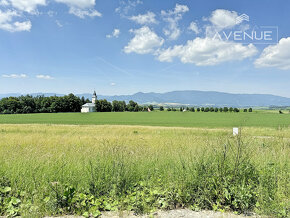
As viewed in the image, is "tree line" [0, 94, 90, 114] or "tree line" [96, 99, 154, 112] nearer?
"tree line" [0, 94, 90, 114]

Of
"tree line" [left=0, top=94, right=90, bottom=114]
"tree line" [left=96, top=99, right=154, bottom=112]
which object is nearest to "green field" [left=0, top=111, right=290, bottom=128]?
"tree line" [left=0, top=94, right=90, bottom=114]

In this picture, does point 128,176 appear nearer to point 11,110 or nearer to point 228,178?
point 228,178

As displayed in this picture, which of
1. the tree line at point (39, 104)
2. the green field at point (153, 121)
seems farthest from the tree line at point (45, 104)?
the green field at point (153, 121)

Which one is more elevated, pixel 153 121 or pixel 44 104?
pixel 44 104

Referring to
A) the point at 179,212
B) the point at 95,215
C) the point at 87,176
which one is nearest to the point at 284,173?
the point at 179,212

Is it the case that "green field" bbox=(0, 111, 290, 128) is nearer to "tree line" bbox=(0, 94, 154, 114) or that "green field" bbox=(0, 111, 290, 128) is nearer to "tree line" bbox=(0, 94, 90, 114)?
"tree line" bbox=(0, 94, 90, 114)

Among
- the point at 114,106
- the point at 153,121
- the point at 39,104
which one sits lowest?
the point at 153,121

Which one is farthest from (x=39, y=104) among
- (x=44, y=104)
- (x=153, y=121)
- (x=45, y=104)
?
(x=153, y=121)

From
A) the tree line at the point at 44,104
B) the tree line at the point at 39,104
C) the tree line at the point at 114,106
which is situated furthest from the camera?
the tree line at the point at 114,106

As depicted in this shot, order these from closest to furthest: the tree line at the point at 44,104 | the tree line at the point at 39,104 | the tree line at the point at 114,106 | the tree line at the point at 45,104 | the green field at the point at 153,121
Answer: the green field at the point at 153,121 → the tree line at the point at 39,104 → the tree line at the point at 44,104 → the tree line at the point at 45,104 → the tree line at the point at 114,106

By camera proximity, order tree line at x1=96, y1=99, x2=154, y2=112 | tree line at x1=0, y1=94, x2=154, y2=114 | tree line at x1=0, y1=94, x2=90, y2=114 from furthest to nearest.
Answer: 1. tree line at x1=96, y1=99, x2=154, y2=112
2. tree line at x1=0, y1=94, x2=154, y2=114
3. tree line at x1=0, y1=94, x2=90, y2=114

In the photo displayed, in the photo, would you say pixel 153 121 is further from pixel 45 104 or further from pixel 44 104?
pixel 44 104

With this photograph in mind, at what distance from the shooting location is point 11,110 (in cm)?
9825

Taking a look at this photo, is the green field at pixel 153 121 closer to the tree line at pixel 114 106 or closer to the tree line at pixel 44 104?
the tree line at pixel 44 104
